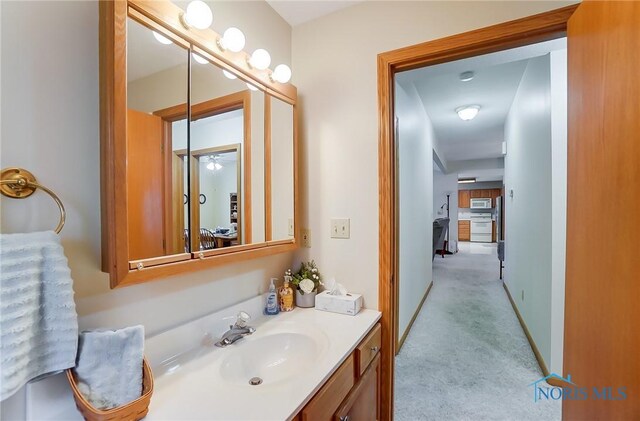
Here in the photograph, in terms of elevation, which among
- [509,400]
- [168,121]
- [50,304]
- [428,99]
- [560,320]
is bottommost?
[509,400]

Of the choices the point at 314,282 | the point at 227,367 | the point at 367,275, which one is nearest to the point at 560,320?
the point at 367,275

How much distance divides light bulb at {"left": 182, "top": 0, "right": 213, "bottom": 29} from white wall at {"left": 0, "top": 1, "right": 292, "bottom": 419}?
278mm

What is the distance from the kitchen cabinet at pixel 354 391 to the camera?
88 cm

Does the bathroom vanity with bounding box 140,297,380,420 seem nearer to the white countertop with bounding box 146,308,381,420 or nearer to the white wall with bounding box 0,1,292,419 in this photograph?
the white countertop with bounding box 146,308,381,420

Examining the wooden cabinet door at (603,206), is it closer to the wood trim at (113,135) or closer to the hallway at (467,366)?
the hallway at (467,366)

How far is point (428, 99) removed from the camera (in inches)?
139

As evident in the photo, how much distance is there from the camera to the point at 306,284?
59.0 inches

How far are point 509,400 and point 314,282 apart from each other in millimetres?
1650

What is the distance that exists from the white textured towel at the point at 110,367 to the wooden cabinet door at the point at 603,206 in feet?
4.42

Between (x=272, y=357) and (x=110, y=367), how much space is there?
0.61 metres

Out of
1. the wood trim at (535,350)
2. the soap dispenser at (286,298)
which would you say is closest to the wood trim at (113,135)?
the soap dispenser at (286,298)

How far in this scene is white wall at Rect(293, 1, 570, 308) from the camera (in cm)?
143

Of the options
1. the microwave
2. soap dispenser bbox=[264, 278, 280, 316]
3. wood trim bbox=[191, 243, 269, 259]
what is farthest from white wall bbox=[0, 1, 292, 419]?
the microwave

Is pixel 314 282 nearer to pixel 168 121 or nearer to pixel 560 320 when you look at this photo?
pixel 168 121
